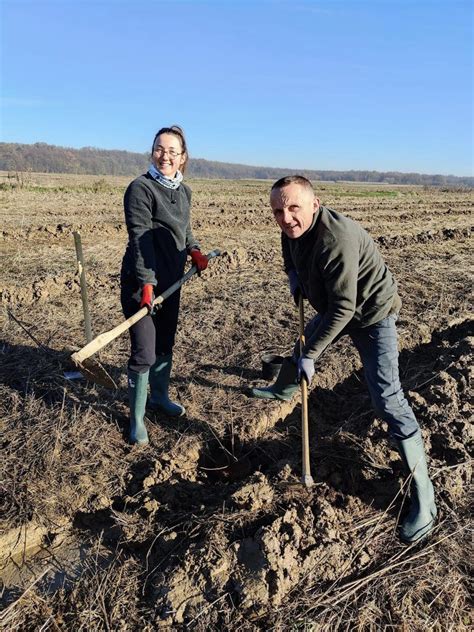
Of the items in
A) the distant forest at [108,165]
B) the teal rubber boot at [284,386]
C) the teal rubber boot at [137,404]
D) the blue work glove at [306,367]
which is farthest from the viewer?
the distant forest at [108,165]

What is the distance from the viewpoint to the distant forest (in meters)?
74.9

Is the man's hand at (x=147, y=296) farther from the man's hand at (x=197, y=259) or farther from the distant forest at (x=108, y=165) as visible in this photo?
the distant forest at (x=108, y=165)

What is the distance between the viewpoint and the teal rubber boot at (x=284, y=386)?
3.91 meters

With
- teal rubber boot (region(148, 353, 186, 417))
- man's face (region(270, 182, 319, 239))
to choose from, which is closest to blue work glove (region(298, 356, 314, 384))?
man's face (region(270, 182, 319, 239))

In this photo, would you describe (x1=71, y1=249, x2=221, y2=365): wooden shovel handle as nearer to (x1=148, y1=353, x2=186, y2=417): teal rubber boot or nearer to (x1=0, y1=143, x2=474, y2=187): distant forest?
(x1=148, y1=353, x2=186, y2=417): teal rubber boot

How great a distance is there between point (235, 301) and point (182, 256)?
10.7 ft

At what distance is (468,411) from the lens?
3.51 m

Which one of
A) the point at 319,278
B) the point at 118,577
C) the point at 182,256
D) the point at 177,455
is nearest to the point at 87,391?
the point at 177,455

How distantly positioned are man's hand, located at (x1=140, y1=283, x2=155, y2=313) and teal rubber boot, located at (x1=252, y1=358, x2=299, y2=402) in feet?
4.42

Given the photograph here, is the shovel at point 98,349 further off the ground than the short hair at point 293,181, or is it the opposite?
the short hair at point 293,181

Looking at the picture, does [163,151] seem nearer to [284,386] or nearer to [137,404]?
[137,404]

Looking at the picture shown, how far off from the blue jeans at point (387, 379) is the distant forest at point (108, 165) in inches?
1341

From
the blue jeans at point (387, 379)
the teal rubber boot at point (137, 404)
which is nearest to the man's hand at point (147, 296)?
the teal rubber boot at point (137, 404)

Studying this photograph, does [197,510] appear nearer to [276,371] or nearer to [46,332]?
[276,371]
